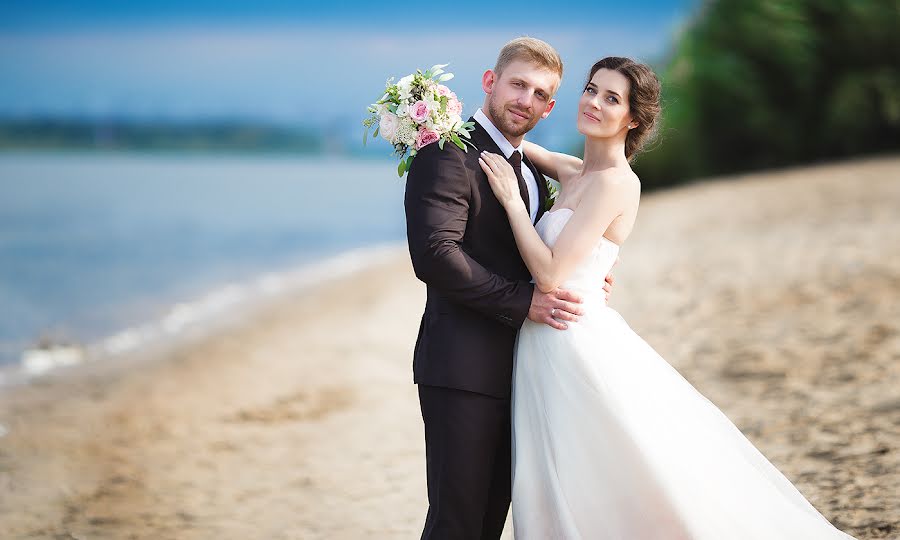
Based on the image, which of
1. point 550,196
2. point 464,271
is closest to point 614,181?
point 550,196

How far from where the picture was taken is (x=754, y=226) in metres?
13.4

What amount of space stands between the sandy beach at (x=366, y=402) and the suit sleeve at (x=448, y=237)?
2.03 metres

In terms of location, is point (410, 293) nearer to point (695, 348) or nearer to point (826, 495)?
point (695, 348)

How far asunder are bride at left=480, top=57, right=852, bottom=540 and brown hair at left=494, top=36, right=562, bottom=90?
182mm

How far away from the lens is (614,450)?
9.59ft

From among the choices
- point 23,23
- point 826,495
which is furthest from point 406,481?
point 23,23

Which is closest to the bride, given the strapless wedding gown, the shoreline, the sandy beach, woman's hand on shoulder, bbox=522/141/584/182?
the strapless wedding gown

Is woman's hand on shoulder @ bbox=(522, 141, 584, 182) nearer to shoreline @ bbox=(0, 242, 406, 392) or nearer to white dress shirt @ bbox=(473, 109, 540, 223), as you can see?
white dress shirt @ bbox=(473, 109, 540, 223)

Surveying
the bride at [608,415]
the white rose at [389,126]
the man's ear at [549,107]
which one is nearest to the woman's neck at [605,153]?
the bride at [608,415]

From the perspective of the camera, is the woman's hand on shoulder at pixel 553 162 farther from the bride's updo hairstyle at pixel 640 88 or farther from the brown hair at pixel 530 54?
the brown hair at pixel 530 54

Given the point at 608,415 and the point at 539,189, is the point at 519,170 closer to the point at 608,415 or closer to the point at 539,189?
the point at 539,189

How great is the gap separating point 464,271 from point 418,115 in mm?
518

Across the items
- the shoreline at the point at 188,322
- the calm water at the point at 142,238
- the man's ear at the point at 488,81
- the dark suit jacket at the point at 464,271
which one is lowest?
the calm water at the point at 142,238

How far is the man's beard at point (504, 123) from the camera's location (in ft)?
9.98
